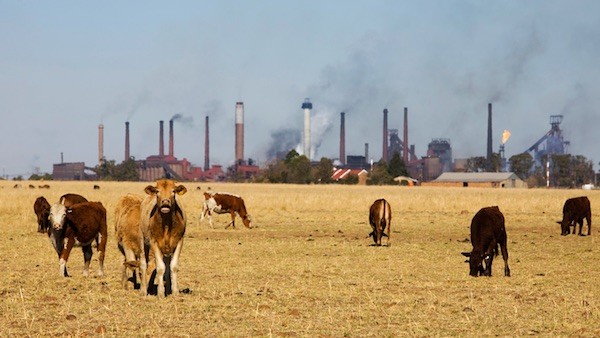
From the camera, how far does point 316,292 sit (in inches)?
699

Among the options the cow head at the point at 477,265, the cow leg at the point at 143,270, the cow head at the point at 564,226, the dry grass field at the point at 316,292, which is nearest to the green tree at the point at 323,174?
the cow head at the point at 564,226

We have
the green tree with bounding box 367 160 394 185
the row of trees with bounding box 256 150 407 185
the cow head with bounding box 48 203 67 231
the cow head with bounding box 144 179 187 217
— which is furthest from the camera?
the row of trees with bounding box 256 150 407 185

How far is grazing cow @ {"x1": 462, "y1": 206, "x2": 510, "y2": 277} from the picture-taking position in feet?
68.1

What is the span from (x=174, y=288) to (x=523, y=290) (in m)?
5.86

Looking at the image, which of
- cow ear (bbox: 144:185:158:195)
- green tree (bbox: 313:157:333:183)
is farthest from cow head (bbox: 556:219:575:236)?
green tree (bbox: 313:157:333:183)

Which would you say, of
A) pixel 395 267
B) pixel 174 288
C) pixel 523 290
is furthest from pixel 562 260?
pixel 174 288

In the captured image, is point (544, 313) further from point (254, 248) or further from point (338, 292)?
point (254, 248)

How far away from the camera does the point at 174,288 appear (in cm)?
1686

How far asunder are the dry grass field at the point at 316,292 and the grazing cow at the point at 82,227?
0.52 meters

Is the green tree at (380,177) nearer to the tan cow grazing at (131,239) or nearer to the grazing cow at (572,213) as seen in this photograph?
the grazing cow at (572,213)

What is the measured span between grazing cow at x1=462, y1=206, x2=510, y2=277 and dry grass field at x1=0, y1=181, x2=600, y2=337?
299 millimetres

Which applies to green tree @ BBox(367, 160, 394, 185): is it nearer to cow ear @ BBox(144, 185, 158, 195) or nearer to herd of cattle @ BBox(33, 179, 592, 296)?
herd of cattle @ BBox(33, 179, 592, 296)

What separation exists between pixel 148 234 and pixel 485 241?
7.30 metres

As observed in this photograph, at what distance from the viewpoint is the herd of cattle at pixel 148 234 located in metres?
16.7
